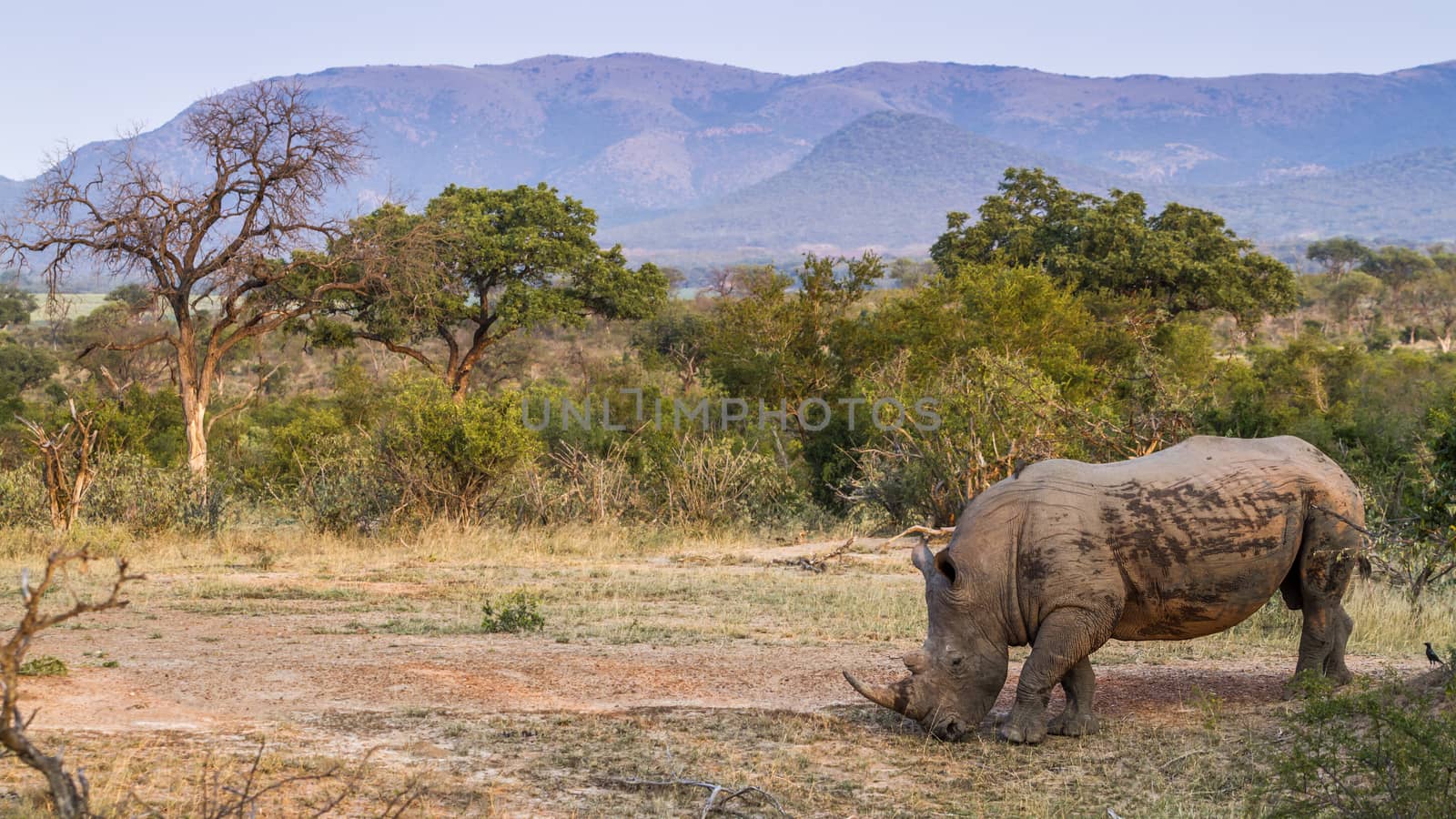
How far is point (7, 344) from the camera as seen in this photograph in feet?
150

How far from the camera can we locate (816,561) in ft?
53.3

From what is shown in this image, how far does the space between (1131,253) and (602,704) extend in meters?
32.9

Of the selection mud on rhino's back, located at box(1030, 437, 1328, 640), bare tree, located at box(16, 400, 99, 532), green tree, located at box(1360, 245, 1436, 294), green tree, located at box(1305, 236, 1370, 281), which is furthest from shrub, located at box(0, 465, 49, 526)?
green tree, located at box(1305, 236, 1370, 281)

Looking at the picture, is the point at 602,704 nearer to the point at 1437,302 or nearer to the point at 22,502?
the point at 22,502

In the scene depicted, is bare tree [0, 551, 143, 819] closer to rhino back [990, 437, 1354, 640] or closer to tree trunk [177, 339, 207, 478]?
rhino back [990, 437, 1354, 640]

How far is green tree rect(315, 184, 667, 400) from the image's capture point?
31438 millimetres

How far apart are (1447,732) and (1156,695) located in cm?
297

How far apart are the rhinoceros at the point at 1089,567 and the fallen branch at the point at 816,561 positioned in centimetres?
801

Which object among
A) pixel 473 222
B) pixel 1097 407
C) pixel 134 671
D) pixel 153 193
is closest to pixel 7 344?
pixel 473 222

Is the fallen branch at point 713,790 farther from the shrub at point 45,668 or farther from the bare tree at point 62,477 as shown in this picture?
the bare tree at point 62,477

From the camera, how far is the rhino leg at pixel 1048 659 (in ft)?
25.2

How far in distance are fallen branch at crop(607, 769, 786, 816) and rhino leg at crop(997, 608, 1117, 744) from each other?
1.81 m

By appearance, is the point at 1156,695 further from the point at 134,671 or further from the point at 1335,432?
the point at 1335,432

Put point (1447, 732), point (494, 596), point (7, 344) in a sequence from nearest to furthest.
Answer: point (1447, 732), point (494, 596), point (7, 344)
